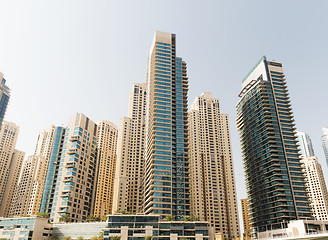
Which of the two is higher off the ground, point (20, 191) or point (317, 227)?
point (20, 191)

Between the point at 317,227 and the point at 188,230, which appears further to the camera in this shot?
the point at 317,227

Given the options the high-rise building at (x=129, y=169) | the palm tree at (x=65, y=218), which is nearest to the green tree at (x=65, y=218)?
the palm tree at (x=65, y=218)

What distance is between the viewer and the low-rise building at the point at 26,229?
107812 mm

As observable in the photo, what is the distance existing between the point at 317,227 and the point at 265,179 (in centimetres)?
3343

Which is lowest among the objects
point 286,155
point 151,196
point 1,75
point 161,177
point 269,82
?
point 151,196

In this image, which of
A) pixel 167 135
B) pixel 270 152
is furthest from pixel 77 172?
pixel 270 152

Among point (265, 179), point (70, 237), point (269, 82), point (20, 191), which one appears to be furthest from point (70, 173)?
point (269, 82)

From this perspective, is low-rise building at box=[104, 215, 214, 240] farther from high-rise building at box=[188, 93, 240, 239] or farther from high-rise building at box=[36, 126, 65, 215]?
high-rise building at box=[188, 93, 240, 239]

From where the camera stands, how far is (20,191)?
198 metres

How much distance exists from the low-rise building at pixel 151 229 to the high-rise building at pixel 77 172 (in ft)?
112

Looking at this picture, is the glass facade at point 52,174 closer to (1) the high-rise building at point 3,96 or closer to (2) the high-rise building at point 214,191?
(1) the high-rise building at point 3,96

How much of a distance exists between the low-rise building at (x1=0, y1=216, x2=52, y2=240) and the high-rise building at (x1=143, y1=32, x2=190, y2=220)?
139 feet

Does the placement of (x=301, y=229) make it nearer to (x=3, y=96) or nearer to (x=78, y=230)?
(x=78, y=230)

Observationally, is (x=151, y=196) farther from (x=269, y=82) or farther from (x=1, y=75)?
(x=1, y=75)
